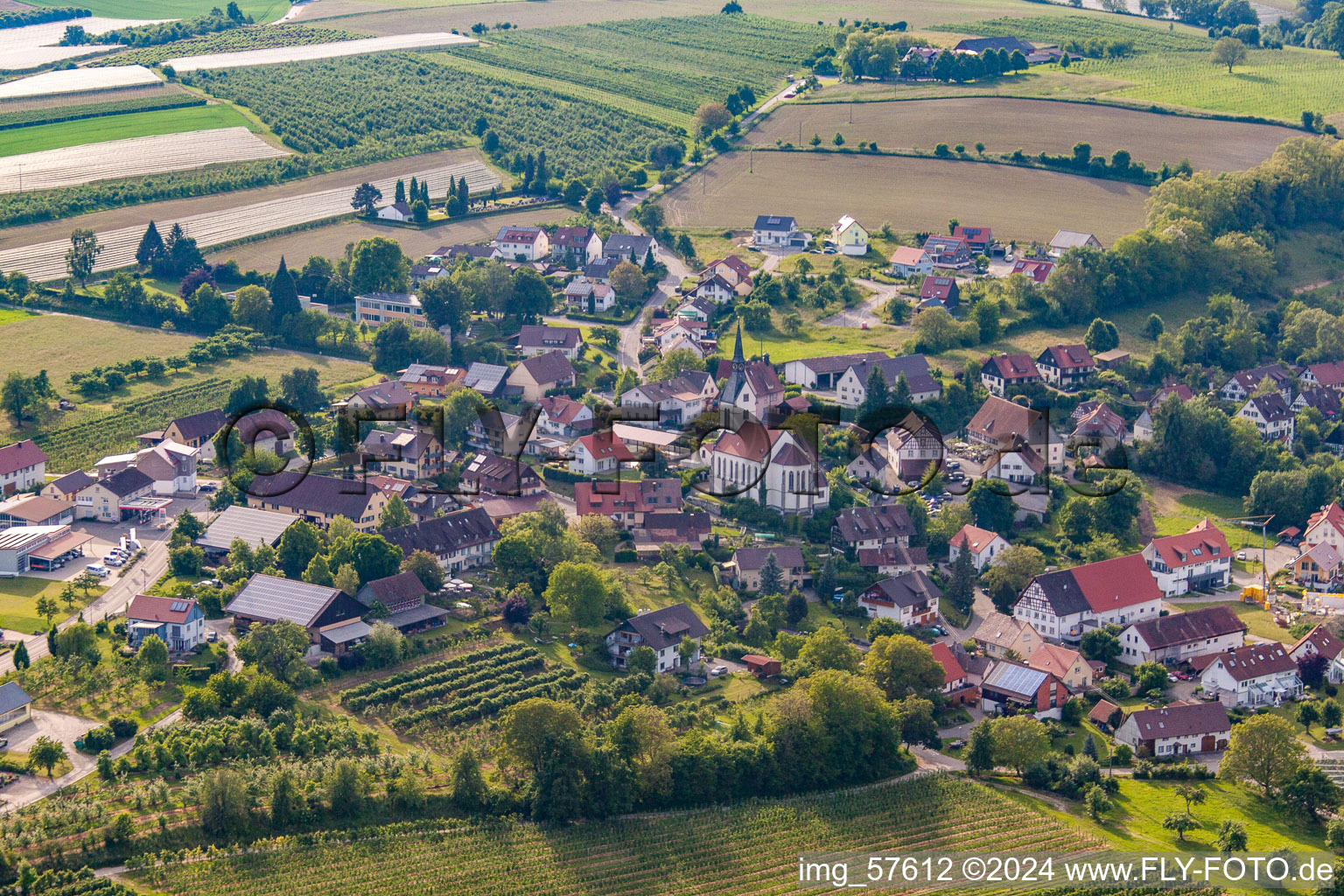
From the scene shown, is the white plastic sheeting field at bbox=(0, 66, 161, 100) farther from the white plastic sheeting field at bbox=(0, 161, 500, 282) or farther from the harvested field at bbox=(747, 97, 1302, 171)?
the harvested field at bbox=(747, 97, 1302, 171)

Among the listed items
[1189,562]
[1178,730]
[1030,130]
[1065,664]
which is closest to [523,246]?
[1030,130]

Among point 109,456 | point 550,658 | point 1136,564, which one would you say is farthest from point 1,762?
point 1136,564

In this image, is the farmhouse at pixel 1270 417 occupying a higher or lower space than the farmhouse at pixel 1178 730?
higher

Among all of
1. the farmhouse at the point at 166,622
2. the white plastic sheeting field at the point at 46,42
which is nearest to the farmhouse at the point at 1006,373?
the farmhouse at the point at 166,622

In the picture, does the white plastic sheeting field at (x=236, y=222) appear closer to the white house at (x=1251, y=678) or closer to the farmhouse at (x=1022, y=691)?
the farmhouse at (x=1022, y=691)

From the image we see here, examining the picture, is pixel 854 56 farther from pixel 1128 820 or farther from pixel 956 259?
pixel 1128 820

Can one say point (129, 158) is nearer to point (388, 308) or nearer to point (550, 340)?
point (388, 308)
